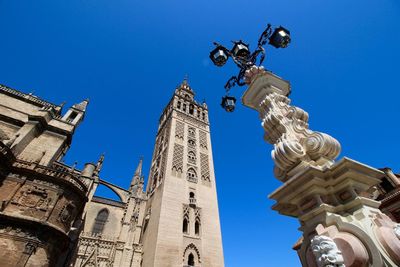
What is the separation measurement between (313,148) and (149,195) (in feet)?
84.4

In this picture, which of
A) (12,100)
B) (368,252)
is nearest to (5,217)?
(12,100)

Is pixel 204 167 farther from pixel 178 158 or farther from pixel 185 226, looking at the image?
pixel 185 226

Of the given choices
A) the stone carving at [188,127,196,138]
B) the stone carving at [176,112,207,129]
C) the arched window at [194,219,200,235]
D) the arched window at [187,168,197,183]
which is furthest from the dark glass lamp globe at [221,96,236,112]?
the stone carving at [176,112,207,129]

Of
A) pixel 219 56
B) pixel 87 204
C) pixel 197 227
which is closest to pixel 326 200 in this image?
pixel 219 56

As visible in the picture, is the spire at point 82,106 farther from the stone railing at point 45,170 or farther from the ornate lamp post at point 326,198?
the ornate lamp post at point 326,198

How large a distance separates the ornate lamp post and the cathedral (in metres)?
15.4

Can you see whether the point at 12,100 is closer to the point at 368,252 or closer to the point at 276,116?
the point at 276,116

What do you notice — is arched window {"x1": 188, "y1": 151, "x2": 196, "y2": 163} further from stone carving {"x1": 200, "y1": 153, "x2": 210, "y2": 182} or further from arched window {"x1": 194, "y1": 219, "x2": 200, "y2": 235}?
arched window {"x1": 194, "y1": 219, "x2": 200, "y2": 235}

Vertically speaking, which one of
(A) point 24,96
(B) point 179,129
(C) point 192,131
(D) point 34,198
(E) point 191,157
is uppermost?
(C) point 192,131

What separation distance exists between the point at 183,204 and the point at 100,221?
30.5 ft

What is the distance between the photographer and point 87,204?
69.9ft

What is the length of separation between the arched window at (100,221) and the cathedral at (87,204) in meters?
0.10

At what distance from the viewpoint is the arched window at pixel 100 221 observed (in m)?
22.1

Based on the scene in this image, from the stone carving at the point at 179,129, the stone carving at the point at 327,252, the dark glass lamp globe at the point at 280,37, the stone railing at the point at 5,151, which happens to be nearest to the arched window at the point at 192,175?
the stone carving at the point at 179,129
